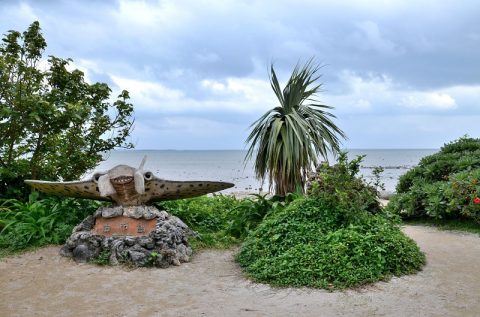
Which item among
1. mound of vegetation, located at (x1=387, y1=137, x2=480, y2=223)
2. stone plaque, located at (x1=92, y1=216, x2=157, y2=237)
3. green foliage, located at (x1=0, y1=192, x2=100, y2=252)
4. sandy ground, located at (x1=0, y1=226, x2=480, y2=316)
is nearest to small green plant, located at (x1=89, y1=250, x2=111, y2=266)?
sandy ground, located at (x1=0, y1=226, x2=480, y2=316)

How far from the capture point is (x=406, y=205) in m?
8.61

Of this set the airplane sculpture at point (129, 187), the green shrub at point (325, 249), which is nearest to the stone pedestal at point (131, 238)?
the airplane sculpture at point (129, 187)

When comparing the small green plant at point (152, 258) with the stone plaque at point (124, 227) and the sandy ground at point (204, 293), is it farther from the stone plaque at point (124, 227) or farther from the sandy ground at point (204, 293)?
the stone plaque at point (124, 227)

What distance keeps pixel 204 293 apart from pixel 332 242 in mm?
1567

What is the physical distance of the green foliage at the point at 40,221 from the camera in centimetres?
631

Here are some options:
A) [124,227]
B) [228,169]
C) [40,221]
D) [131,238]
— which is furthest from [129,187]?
[228,169]

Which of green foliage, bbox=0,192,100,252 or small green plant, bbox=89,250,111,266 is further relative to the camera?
green foliage, bbox=0,192,100,252

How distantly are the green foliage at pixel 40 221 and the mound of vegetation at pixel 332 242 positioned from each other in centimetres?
284

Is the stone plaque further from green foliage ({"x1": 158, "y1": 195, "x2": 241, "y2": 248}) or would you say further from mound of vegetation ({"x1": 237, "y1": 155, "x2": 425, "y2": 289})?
mound of vegetation ({"x1": 237, "y1": 155, "x2": 425, "y2": 289})

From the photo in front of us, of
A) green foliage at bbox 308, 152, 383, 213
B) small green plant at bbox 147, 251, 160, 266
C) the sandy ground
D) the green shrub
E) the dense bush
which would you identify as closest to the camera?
the sandy ground

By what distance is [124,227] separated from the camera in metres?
5.93

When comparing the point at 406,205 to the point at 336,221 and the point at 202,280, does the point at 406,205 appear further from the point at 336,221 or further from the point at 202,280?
the point at 202,280

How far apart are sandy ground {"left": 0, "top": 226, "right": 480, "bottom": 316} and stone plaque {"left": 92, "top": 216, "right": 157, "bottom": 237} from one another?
0.58m

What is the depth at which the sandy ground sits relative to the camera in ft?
13.1
